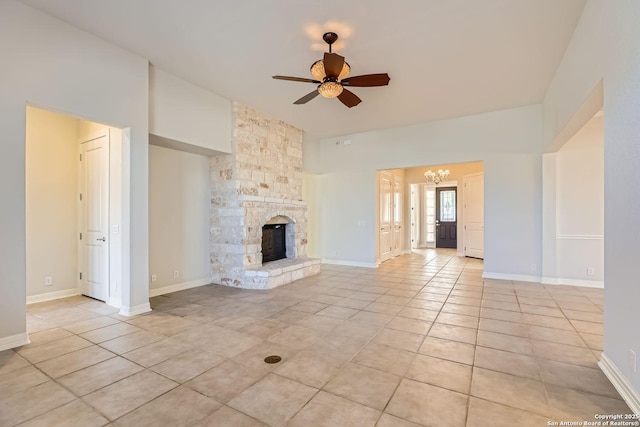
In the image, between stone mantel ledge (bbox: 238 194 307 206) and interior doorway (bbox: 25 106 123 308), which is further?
stone mantel ledge (bbox: 238 194 307 206)

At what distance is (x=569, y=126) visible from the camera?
363 cm

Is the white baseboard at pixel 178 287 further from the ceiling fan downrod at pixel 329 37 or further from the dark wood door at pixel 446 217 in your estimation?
the dark wood door at pixel 446 217

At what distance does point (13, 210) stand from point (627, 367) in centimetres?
506

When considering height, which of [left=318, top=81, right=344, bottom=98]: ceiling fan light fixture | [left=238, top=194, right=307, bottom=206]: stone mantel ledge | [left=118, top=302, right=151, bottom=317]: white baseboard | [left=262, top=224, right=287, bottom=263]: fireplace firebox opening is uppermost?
[left=318, top=81, right=344, bottom=98]: ceiling fan light fixture

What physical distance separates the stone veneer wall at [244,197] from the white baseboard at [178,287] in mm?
177

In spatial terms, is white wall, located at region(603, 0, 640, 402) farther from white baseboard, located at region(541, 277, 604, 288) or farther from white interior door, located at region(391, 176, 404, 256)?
white interior door, located at region(391, 176, 404, 256)

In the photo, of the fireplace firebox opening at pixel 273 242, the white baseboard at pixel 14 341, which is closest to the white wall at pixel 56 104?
the white baseboard at pixel 14 341

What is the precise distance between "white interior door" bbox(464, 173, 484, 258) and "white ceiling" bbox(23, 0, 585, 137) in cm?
394

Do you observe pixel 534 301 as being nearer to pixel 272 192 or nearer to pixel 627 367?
pixel 627 367

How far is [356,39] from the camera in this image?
3266 millimetres

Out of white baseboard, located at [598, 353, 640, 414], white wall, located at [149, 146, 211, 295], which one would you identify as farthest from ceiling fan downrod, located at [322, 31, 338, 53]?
white baseboard, located at [598, 353, 640, 414]

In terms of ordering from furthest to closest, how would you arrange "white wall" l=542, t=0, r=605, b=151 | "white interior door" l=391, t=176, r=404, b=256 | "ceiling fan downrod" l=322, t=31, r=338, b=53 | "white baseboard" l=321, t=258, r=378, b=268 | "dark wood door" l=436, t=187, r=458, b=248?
"dark wood door" l=436, t=187, r=458, b=248, "white interior door" l=391, t=176, r=404, b=256, "white baseboard" l=321, t=258, r=378, b=268, "ceiling fan downrod" l=322, t=31, r=338, b=53, "white wall" l=542, t=0, r=605, b=151

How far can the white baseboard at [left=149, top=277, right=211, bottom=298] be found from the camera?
4532 mm

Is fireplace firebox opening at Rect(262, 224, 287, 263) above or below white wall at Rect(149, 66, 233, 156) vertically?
below
